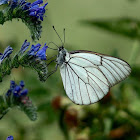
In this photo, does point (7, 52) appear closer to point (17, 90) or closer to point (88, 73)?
point (17, 90)

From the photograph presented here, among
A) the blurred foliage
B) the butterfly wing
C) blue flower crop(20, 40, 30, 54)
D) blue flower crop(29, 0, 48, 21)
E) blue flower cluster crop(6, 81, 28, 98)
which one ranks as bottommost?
the blurred foliage

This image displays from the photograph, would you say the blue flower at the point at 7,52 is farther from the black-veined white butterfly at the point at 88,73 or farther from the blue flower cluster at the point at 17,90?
the black-veined white butterfly at the point at 88,73

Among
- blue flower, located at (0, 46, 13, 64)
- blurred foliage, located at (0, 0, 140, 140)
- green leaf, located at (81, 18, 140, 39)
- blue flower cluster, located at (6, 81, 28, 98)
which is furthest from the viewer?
green leaf, located at (81, 18, 140, 39)

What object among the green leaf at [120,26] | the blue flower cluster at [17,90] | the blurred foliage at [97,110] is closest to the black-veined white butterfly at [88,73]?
the blurred foliage at [97,110]

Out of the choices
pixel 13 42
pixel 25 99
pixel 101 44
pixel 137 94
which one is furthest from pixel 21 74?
pixel 101 44

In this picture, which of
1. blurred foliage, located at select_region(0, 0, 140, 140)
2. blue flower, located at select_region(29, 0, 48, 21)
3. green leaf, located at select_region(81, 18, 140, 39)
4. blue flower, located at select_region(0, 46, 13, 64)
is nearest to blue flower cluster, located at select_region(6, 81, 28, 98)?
blue flower, located at select_region(0, 46, 13, 64)

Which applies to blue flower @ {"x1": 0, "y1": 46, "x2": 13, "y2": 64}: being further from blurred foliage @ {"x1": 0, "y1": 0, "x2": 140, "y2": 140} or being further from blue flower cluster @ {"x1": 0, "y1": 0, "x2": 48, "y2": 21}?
blurred foliage @ {"x1": 0, "y1": 0, "x2": 140, "y2": 140}

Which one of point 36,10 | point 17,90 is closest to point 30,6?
point 36,10
